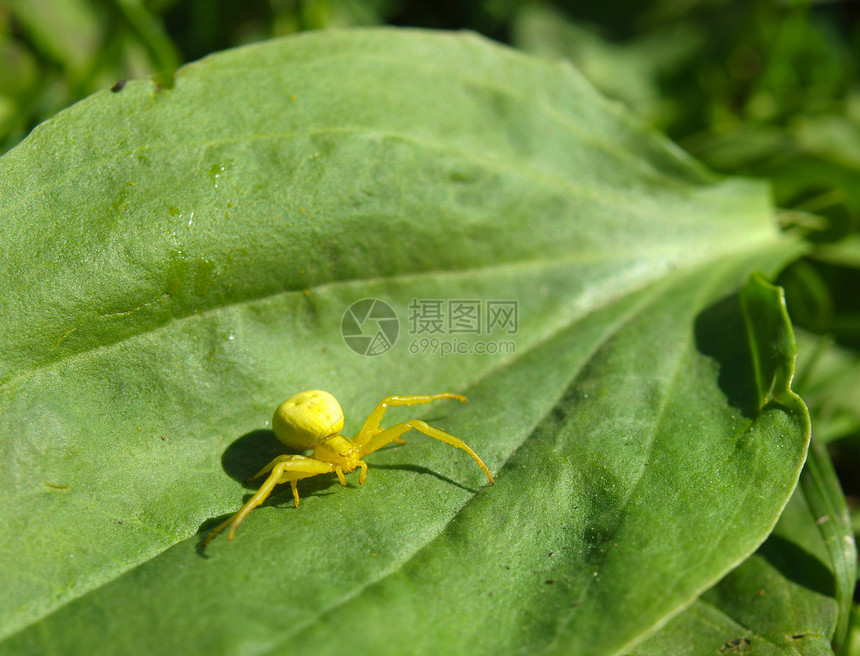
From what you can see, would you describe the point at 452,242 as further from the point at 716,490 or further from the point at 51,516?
the point at 51,516

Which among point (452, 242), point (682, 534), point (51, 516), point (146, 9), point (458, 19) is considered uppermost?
point (146, 9)

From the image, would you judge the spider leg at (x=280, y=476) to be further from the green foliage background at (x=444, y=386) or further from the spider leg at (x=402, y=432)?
the spider leg at (x=402, y=432)

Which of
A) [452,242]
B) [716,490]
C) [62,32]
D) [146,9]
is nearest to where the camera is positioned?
[716,490]

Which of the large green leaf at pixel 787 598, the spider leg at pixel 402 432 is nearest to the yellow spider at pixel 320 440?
the spider leg at pixel 402 432

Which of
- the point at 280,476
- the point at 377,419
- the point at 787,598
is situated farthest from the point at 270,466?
the point at 787,598

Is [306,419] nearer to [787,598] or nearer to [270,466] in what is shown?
[270,466]

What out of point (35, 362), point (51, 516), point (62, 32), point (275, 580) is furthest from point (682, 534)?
point (62, 32)
